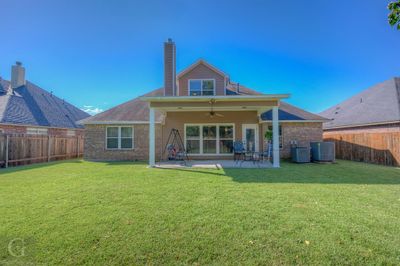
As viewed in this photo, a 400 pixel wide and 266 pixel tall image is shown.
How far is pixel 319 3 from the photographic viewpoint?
1034 centimetres

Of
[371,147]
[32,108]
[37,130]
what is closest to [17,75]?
[32,108]

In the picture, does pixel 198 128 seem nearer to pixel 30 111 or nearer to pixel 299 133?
pixel 299 133

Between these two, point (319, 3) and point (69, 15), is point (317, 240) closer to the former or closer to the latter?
point (319, 3)

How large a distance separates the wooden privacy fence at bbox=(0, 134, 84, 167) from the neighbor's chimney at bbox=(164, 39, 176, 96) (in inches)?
333

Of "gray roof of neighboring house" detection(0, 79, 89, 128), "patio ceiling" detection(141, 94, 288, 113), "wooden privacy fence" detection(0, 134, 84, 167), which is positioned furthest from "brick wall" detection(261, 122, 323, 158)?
"gray roof of neighboring house" detection(0, 79, 89, 128)

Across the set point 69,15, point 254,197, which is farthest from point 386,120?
point 69,15

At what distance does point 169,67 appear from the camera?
12383 mm

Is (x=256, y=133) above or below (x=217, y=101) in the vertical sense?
below

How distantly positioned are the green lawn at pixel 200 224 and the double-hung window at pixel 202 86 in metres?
8.46

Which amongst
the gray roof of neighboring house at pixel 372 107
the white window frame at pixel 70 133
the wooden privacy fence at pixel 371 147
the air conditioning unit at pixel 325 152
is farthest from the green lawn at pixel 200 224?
the white window frame at pixel 70 133

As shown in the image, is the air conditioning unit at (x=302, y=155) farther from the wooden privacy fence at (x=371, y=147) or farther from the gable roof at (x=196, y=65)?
the gable roof at (x=196, y=65)

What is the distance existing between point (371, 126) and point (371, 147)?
1884 millimetres

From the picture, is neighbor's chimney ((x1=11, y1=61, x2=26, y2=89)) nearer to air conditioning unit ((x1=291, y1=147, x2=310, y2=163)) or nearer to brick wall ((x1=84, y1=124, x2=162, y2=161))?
brick wall ((x1=84, y1=124, x2=162, y2=161))

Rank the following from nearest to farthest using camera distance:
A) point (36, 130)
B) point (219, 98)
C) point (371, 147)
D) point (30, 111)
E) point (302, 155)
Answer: point (219, 98) < point (302, 155) < point (371, 147) < point (36, 130) < point (30, 111)
